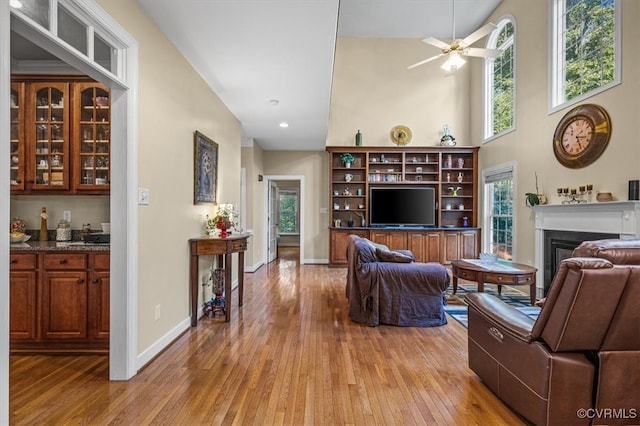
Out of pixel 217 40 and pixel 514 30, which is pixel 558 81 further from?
pixel 217 40

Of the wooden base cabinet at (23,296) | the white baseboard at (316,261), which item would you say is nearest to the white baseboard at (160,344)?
the wooden base cabinet at (23,296)

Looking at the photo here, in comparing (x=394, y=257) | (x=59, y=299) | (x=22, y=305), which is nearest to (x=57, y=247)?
(x=59, y=299)

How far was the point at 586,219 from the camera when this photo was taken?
13.4 ft

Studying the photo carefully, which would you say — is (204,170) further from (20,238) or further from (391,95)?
(391,95)

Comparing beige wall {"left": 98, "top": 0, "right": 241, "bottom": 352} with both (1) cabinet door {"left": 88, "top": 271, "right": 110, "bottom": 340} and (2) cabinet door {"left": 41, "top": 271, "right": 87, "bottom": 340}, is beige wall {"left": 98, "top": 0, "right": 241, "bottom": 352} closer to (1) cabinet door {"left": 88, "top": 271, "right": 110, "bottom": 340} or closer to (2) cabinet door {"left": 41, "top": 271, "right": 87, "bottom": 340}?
(1) cabinet door {"left": 88, "top": 271, "right": 110, "bottom": 340}

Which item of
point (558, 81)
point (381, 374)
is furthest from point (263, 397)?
point (558, 81)

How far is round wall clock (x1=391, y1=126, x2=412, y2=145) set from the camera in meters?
7.51

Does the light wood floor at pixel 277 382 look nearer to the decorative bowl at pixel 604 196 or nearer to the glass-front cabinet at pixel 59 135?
the glass-front cabinet at pixel 59 135

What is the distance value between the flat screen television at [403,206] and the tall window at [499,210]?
3.51 feet

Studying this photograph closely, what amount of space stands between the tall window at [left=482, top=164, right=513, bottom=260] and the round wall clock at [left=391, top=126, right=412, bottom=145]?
1798 mm

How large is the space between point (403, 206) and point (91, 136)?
5.81 metres

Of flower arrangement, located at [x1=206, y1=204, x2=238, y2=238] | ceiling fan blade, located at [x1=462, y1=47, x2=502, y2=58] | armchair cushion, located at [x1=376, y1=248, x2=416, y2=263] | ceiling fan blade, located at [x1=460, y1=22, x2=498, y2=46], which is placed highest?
ceiling fan blade, located at [x1=460, y1=22, x2=498, y2=46]

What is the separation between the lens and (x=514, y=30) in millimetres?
5797

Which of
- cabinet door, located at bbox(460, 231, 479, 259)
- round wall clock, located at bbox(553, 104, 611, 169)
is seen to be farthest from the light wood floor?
cabinet door, located at bbox(460, 231, 479, 259)
